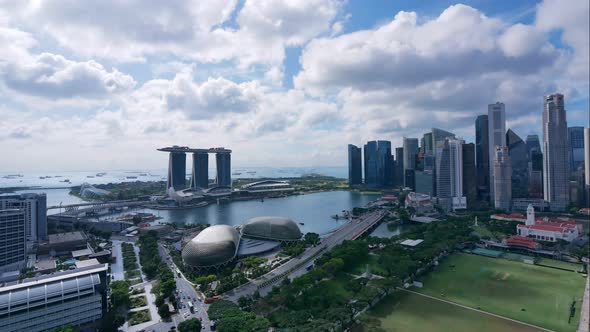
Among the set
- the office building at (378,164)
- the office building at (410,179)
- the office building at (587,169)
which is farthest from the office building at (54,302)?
the office building at (378,164)

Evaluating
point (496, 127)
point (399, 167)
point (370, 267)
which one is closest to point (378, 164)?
point (399, 167)

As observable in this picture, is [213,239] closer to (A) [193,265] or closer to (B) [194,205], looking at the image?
(A) [193,265]

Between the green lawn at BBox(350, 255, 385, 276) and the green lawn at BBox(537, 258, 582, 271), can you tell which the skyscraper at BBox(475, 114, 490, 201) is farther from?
the green lawn at BBox(350, 255, 385, 276)

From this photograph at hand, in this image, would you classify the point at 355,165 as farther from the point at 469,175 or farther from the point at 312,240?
the point at 312,240

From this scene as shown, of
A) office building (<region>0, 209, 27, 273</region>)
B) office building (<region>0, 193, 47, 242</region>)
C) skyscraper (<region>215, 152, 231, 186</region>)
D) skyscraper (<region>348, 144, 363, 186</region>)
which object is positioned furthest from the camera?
skyscraper (<region>348, 144, 363, 186</region>)

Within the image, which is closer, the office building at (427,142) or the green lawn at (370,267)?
the green lawn at (370,267)

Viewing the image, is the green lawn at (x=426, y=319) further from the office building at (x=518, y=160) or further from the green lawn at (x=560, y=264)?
the office building at (x=518, y=160)

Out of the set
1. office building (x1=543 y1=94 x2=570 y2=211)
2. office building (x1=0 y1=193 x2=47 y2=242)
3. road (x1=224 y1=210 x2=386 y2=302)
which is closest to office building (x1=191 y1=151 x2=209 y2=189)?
office building (x1=0 y1=193 x2=47 y2=242)
